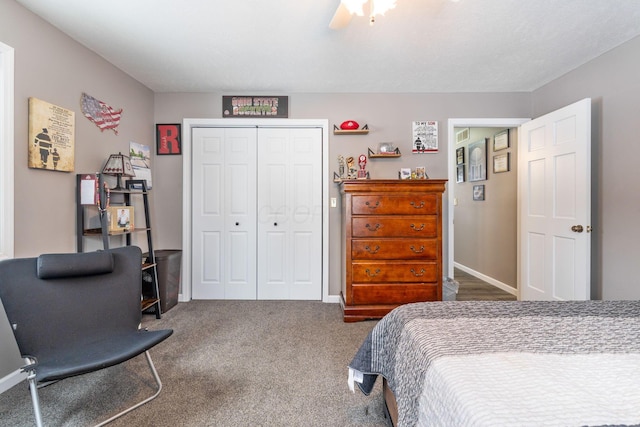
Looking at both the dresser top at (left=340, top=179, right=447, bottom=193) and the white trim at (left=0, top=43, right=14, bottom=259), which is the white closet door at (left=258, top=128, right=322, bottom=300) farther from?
the white trim at (left=0, top=43, right=14, bottom=259)

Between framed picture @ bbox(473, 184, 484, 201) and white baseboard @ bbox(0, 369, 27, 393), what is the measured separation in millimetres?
5177

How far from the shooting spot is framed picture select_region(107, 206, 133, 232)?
2.51 meters

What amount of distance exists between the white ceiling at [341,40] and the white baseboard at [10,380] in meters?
2.38

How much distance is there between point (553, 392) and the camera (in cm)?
74

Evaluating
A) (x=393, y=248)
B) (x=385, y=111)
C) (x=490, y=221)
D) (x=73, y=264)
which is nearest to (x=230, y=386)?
(x=73, y=264)

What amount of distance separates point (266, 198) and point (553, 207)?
2.95 m

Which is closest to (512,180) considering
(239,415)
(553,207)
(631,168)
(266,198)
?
(553,207)

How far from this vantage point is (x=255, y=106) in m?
3.41

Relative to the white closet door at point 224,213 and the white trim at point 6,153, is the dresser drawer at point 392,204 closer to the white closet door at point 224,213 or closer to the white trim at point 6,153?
the white closet door at point 224,213

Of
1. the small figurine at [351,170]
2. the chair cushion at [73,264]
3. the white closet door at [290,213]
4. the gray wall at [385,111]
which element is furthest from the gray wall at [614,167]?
the chair cushion at [73,264]

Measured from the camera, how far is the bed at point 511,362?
689 millimetres

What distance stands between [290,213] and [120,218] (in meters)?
1.67

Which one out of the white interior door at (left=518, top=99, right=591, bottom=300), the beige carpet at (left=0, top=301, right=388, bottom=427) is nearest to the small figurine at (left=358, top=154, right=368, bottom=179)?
the beige carpet at (left=0, top=301, right=388, bottom=427)

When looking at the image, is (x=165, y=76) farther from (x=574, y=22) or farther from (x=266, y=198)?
(x=574, y=22)
